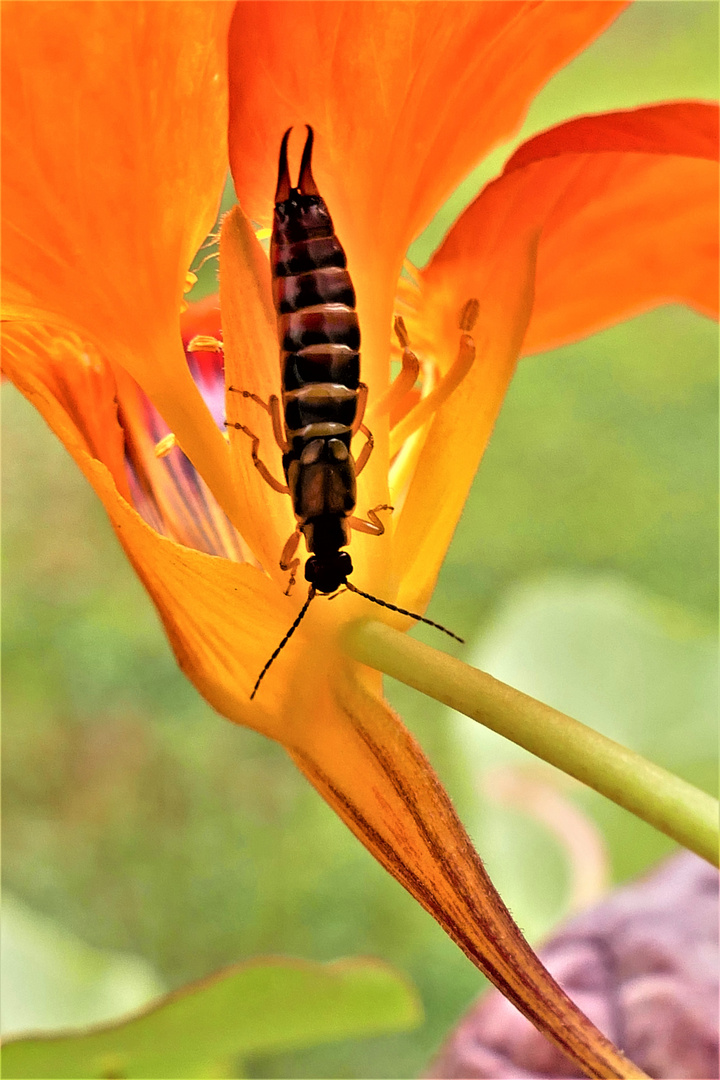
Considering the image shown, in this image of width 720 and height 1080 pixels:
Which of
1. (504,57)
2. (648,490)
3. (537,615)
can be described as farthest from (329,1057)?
(504,57)

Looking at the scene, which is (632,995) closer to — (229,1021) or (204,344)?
(229,1021)

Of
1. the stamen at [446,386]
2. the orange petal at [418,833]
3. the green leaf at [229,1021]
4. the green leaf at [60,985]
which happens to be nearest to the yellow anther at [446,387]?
the stamen at [446,386]

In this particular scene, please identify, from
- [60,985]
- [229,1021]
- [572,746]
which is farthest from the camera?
[60,985]

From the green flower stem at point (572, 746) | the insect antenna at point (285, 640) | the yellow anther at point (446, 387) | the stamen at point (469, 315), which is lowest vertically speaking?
the green flower stem at point (572, 746)

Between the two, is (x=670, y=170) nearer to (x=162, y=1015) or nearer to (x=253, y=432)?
(x=253, y=432)

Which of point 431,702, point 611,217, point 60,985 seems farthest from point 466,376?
point 431,702

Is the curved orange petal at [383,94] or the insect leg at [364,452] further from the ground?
the curved orange petal at [383,94]

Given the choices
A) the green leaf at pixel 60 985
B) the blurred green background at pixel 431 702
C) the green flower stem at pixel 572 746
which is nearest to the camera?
the green flower stem at pixel 572 746

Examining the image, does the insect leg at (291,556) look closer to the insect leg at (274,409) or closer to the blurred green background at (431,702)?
the insect leg at (274,409)
